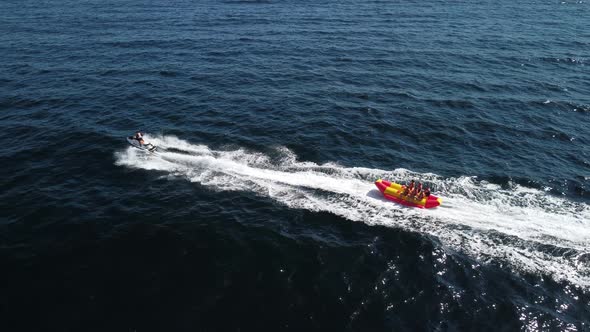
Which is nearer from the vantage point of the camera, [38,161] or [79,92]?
[38,161]

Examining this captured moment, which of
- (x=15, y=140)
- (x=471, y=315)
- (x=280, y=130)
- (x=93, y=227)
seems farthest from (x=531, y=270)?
(x=15, y=140)

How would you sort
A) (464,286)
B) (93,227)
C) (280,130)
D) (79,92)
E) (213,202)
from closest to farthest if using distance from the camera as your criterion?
(464,286)
(93,227)
(213,202)
(280,130)
(79,92)

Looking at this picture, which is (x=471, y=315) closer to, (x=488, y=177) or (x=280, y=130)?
(x=488, y=177)

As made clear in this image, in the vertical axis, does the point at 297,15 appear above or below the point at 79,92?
above

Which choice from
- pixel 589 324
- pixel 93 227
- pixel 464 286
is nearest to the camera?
pixel 589 324

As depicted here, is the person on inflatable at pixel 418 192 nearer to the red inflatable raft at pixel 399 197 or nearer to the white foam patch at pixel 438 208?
the red inflatable raft at pixel 399 197

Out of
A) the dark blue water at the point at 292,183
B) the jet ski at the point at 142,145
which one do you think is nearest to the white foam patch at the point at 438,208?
the dark blue water at the point at 292,183
